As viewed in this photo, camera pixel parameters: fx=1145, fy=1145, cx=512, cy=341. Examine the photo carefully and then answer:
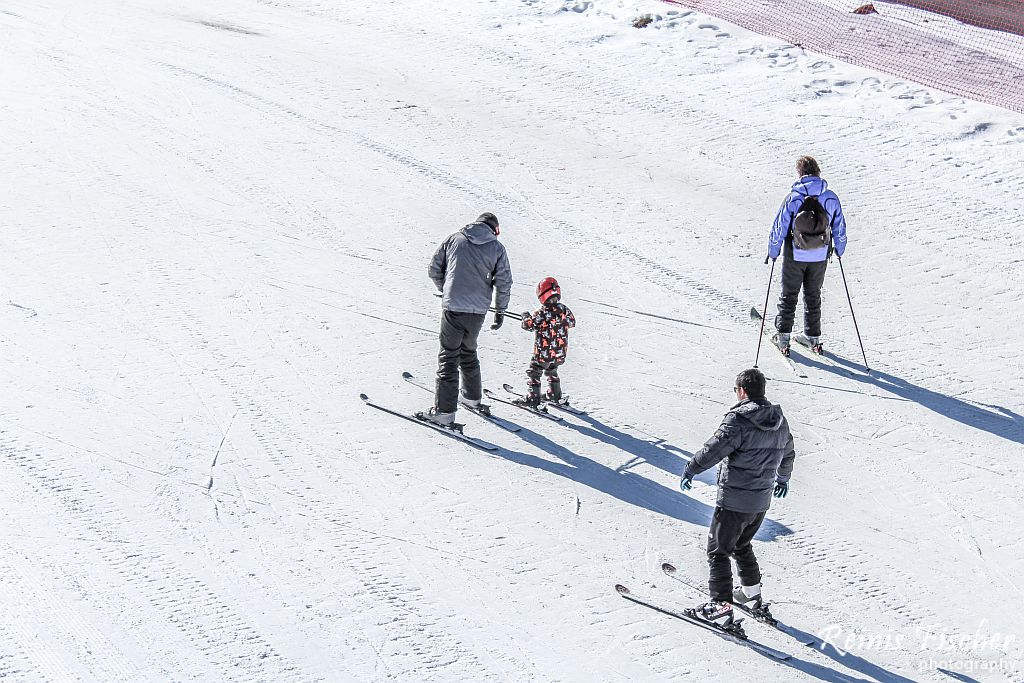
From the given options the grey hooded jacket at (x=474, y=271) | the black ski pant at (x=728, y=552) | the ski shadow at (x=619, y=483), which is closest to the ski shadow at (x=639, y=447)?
the ski shadow at (x=619, y=483)

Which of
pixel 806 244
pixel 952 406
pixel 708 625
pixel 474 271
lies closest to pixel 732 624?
pixel 708 625

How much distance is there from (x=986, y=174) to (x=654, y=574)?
8.16 metres

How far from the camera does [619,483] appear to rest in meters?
7.98

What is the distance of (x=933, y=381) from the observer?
374 inches

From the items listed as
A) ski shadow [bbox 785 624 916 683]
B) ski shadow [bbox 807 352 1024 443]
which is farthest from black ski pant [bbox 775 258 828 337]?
ski shadow [bbox 785 624 916 683]

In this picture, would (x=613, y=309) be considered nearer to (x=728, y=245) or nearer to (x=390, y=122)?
(x=728, y=245)

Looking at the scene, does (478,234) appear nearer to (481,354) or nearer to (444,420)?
(444,420)

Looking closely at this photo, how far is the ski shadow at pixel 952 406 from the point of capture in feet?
29.0

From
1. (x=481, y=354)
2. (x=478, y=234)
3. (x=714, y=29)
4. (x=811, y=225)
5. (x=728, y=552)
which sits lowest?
(x=481, y=354)

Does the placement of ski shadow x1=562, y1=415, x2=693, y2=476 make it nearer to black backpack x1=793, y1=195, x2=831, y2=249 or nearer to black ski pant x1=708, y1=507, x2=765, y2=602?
black ski pant x1=708, y1=507, x2=765, y2=602

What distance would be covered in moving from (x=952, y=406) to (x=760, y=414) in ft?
12.0

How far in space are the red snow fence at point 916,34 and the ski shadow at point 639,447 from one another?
8651 mm

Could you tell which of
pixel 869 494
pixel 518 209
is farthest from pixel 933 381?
pixel 518 209

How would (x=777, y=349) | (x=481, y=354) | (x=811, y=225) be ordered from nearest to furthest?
1. (x=811, y=225)
2. (x=481, y=354)
3. (x=777, y=349)
